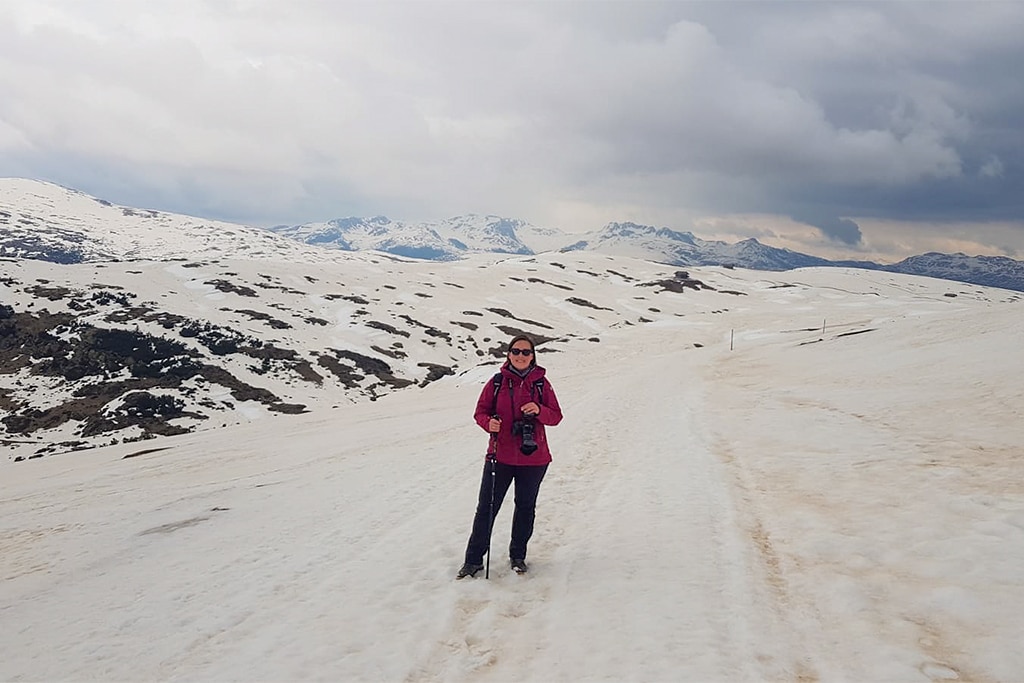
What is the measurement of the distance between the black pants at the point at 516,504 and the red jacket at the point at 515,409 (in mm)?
133

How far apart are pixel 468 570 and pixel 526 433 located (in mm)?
1959

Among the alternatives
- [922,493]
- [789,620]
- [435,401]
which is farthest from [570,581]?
[435,401]

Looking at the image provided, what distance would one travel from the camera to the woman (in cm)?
690

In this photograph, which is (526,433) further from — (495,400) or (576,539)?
(576,539)

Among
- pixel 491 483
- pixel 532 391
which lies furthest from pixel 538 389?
pixel 491 483

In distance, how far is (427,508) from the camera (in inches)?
411

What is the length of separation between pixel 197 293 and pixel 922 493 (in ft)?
224

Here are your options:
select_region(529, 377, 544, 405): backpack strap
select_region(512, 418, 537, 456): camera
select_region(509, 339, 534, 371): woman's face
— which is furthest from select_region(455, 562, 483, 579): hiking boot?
select_region(509, 339, 534, 371): woman's face

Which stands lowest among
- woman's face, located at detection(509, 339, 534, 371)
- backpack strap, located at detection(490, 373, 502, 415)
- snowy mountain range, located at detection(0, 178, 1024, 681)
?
snowy mountain range, located at detection(0, 178, 1024, 681)

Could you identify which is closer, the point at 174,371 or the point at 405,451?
the point at 405,451

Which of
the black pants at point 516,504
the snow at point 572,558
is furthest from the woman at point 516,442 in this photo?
the snow at point 572,558

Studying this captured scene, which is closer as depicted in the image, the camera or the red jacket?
the camera

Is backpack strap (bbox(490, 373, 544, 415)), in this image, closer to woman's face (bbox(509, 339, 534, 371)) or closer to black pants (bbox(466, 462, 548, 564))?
woman's face (bbox(509, 339, 534, 371))

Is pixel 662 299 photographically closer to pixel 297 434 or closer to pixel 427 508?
pixel 297 434
